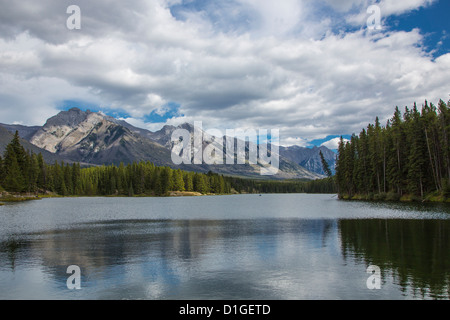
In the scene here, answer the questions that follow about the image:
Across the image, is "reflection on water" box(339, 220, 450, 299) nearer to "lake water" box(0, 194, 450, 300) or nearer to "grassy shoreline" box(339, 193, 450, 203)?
"lake water" box(0, 194, 450, 300)

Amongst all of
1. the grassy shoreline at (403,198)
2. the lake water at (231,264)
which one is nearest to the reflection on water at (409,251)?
the lake water at (231,264)

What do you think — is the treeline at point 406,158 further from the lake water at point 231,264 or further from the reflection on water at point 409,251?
the lake water at point 231,264

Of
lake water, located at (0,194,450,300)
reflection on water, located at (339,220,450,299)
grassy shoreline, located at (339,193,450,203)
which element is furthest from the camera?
grassy shoreline, located at (339,193,450,203)

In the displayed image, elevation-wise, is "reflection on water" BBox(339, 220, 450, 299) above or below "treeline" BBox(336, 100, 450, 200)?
below

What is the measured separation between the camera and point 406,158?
10362 cm

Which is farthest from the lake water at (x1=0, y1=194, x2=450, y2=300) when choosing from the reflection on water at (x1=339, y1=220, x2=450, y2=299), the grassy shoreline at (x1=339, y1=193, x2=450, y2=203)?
the grassy shoreline at (x1=339, y1=193, x2=450, y2=203)

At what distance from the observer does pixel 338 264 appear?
2450 centimetres

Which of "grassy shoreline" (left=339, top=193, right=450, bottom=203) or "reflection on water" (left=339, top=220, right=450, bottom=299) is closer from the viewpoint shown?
"reflection on water" (left=339, top=220, right=450, bottom=299)

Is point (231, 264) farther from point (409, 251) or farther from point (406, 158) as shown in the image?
point (406, 158)

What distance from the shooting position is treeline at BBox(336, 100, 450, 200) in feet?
299

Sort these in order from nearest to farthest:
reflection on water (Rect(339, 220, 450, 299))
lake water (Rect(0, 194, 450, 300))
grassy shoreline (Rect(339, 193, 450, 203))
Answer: lake water (Rect(0, 194, 450, 300)) < reflection on water (Rect(339, 220, 450, 299)) < grassy shoreline (Rect(339, 193, 450, 203))

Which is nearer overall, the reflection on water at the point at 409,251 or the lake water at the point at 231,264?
the lake water at the point at 231,264

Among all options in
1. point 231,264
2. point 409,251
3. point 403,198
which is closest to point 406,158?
point 403,198

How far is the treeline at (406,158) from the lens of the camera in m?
91.1
